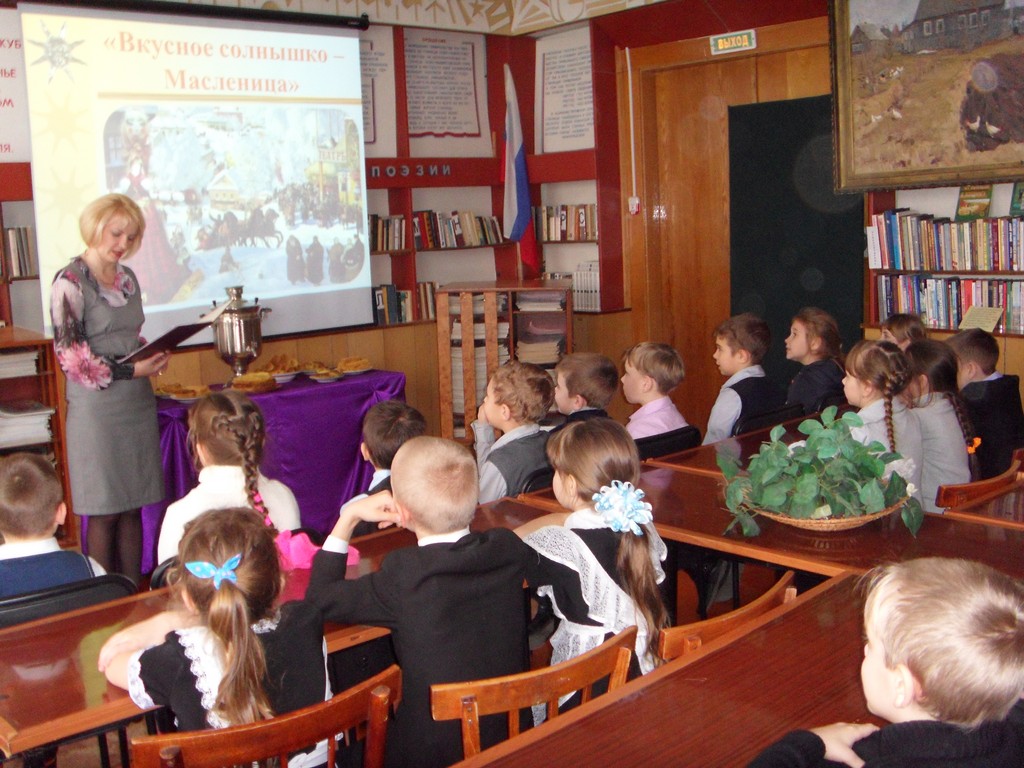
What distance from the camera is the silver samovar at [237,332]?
4699mm

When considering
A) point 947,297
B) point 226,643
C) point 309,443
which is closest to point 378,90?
point 309,443

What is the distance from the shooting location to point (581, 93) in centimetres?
→ 646

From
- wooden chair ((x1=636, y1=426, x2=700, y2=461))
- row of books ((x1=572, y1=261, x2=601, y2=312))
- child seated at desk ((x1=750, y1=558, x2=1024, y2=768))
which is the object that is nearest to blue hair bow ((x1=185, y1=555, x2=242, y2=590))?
child seated at desk ((x1=750, y1=558, x2=1024, y2=768))

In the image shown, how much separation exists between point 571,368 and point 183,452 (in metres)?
1.70

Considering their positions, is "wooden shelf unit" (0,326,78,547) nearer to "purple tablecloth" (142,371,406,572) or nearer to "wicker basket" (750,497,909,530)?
"purple tablecloth" (142,371,406,572)

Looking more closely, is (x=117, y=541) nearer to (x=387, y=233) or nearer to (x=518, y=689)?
(x=518, y=689)

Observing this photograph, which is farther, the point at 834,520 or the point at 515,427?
the point at 515,427

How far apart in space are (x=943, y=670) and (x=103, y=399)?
3.03m

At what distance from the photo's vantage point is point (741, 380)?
12.7ft

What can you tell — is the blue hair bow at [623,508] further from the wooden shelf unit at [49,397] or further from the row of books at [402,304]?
the row of books at [402,304]

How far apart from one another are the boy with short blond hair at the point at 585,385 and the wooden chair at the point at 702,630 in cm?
169

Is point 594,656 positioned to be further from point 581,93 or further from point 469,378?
point 581,93

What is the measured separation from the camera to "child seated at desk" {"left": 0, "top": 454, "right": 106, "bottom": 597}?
2238 mm

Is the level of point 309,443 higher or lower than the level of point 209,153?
lower
